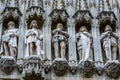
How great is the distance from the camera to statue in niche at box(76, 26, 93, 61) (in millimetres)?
13258

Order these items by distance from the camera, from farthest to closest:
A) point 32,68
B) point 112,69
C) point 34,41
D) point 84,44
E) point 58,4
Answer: point 58,4 → point 84,44 → point 34,41 → point 112,69 → point 32,68

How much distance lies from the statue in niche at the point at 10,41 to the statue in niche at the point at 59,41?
969 millimetres

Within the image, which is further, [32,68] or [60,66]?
[60,66]

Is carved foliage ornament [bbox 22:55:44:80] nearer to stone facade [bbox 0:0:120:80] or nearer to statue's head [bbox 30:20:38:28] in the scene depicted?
stone facade [bbox 0:0:120:80]

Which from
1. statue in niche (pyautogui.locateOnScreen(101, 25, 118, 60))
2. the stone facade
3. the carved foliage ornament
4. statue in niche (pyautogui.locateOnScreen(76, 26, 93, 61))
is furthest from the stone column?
statue in niche (pyautogui.locateOnScreen(101, 25, 118, 60))

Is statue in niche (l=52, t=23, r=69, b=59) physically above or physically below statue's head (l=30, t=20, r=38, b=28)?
below

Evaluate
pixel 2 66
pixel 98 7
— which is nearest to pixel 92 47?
pixel 98 7

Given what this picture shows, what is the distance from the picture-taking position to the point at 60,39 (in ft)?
44.2

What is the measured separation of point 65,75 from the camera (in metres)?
13.0

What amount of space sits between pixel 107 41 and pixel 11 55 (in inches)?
96.4

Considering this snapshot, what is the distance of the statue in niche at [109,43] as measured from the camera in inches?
526

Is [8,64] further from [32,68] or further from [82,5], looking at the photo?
[82,5]

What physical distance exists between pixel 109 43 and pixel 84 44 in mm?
635

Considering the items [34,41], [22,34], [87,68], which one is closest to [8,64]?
[34,41]
